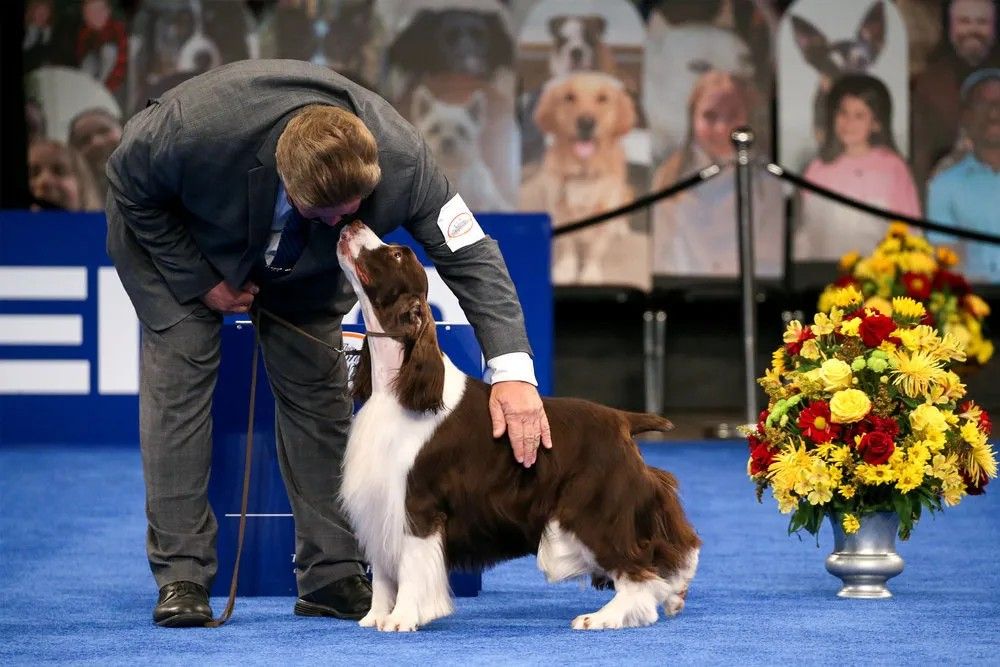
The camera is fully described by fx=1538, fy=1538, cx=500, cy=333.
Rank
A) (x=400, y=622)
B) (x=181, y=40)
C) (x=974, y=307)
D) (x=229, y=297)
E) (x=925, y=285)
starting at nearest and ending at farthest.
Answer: (x=400, y=622) → (x=229, y=297) → (x=925, y=285) → (x=974, y=307) → (x=181, y=40)

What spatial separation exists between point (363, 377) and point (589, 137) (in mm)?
6953

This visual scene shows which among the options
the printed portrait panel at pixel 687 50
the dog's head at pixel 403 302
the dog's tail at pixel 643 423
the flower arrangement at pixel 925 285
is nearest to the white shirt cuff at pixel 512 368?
the dog's head at pixel 403 302

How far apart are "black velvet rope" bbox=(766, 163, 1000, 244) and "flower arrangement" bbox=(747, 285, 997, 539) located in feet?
15.4

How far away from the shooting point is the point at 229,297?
12.9 ft

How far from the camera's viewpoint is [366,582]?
4.13m

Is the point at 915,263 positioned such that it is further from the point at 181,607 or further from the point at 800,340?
the point at 181,607

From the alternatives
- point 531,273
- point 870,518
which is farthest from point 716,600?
point 531,273

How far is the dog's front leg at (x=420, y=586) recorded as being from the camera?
367 cm

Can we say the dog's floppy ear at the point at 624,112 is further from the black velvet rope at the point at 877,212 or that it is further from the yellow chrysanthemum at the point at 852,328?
the yellow chrysanthemum at the point at 852,328

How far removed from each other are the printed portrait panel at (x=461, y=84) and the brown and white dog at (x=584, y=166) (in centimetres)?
24

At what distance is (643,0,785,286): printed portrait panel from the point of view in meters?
10.5

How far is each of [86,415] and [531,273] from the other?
257 cm

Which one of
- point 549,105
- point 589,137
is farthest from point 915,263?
point 549,105

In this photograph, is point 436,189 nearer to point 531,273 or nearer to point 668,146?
point 531,273
